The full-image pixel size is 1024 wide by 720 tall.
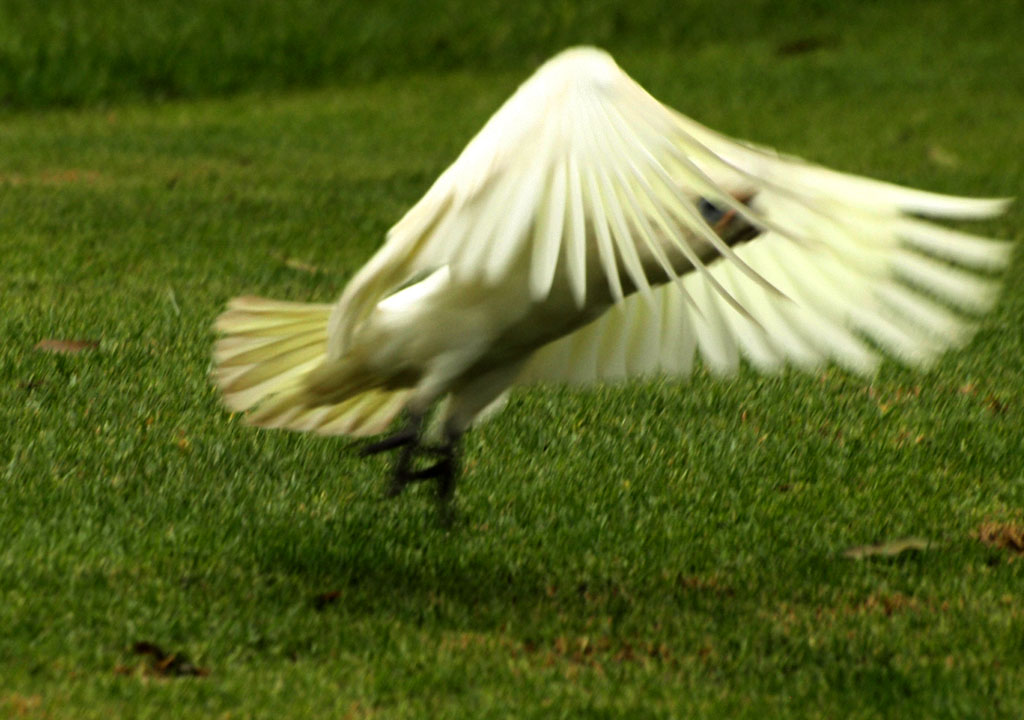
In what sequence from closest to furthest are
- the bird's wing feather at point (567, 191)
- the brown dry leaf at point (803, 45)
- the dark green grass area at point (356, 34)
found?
the bird's wing feather at point (567, 191) → the dark green grass area at point (356, 34) → the brown dry leaf at point (803, 45)

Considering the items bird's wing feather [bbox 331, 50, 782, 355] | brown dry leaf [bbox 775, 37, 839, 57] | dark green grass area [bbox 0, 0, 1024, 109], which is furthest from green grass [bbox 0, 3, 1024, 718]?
brown dry leaf [bbox 775, 37, 839, 57]

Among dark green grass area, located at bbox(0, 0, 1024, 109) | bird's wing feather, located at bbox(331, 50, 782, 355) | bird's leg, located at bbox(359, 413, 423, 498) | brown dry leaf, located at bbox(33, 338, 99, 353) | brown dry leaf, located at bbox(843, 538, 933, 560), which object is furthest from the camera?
dark green grass area, located at bbox(0, 0, 1024, 109)

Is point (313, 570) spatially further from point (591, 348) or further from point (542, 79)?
point (542, 79)

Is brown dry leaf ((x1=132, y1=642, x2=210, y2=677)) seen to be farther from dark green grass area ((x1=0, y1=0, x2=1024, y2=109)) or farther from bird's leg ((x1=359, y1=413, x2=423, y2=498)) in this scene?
dark green grass area ((x1=0, y1=0, x2=1024, y2=109))

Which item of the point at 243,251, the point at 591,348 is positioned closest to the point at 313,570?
the point at 591,348

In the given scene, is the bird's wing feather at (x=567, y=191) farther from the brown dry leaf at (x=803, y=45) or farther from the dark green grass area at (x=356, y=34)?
the brown dry leaf at (x=803, y=45)

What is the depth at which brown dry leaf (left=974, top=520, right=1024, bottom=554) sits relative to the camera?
12.6 feet

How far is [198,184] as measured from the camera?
25.8 ft

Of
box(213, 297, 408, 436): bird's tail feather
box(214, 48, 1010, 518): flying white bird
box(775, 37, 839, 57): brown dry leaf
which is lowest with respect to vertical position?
box(775, 37, 839, 57): brown dry leaf

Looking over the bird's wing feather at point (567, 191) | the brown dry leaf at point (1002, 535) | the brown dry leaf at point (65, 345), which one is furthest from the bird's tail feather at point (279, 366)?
the brown dry leaf at point (1002, 535)

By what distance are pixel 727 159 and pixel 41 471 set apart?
6.23 ft

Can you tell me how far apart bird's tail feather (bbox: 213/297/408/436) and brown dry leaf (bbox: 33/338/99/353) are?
133 cm

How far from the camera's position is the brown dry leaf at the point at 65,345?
4773 millimetres

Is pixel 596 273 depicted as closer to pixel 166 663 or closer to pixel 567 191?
pixel 567 191
